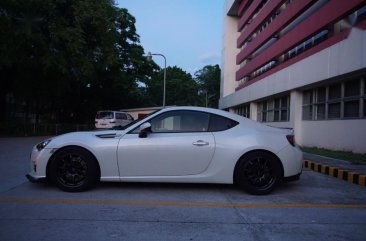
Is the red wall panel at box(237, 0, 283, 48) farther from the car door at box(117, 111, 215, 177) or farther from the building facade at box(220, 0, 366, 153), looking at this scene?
the car door at box(117, 111, 215, 177)

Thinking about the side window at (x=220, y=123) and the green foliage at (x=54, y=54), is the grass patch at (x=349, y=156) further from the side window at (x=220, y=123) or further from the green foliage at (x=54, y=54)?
the green foliage at (x=54, y=54)

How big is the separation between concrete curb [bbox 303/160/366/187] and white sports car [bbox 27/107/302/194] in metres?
2.29

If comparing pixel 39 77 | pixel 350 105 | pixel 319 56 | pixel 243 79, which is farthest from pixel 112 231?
pixel 243 79

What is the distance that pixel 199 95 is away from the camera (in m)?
102

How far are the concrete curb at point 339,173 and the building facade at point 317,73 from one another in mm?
4476

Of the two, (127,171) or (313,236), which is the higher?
(127,171)

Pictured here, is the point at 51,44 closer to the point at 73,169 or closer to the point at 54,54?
the point at 54,54

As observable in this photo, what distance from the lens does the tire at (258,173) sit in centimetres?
684

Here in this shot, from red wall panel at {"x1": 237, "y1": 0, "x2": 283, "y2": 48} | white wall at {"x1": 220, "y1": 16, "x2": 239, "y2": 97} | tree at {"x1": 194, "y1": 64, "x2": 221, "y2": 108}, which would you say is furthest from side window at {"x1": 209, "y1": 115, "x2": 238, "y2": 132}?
tree at {"x1": 194, "y1": 64, "x2": 221, "y2": 108}

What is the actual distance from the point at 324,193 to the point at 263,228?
2.78m

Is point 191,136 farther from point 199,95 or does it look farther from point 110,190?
point 199,95

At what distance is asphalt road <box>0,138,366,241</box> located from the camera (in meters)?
4.71

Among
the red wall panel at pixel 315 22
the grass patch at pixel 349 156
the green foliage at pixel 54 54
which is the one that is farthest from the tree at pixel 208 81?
the grass patch at pixel 349 156

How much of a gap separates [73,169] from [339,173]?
230 inches
